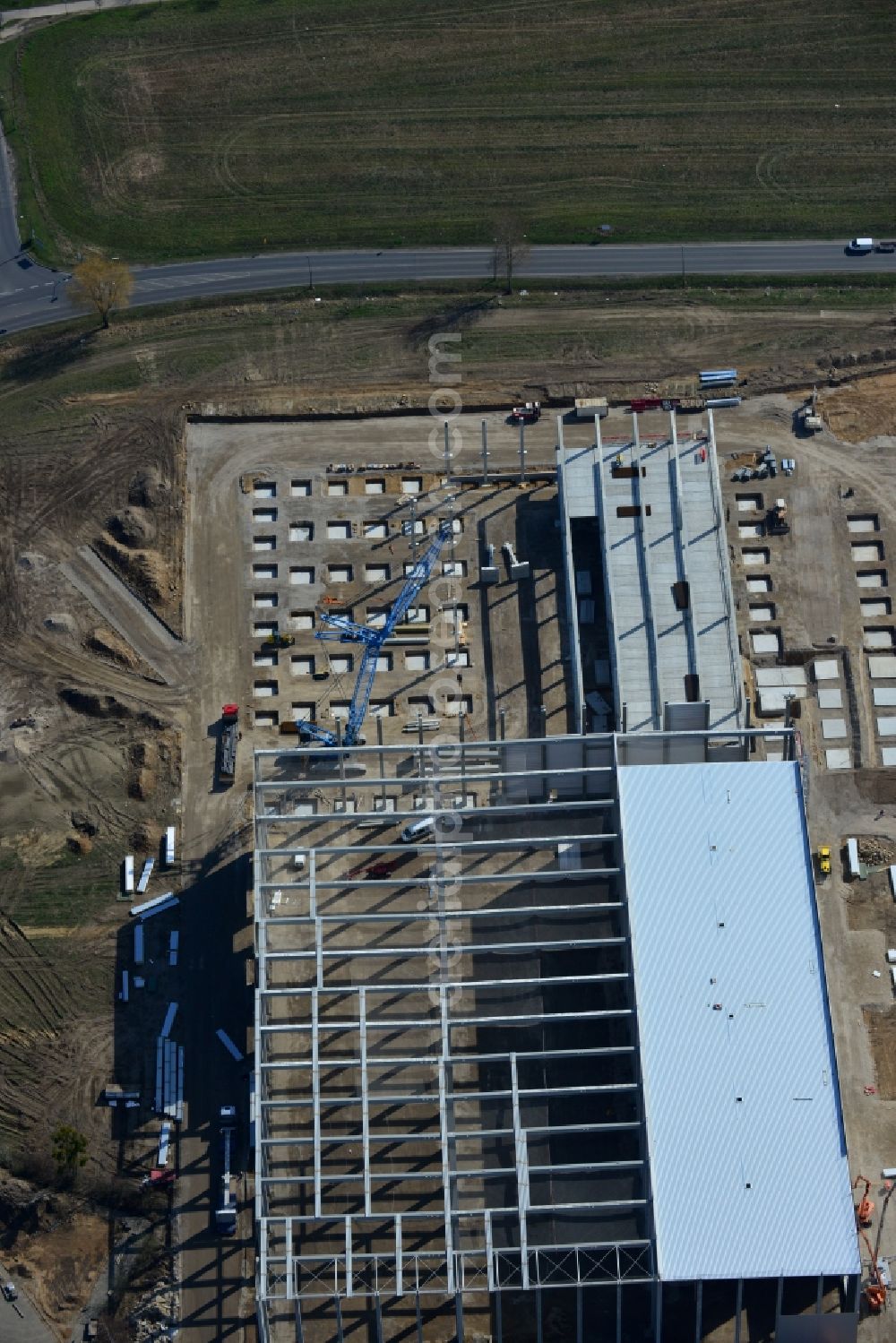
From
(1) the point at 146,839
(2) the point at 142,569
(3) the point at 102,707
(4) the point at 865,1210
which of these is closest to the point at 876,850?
(4) the point at 865,1210

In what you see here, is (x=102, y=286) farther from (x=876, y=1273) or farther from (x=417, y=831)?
(x=876, y=1273)

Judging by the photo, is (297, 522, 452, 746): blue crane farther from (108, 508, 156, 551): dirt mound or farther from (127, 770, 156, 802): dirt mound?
(108, 508, 156, 551): dirt mound

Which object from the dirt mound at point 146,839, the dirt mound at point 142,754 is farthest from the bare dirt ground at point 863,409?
the dirt mound at point 146,839

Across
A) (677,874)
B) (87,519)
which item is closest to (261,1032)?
(677,874)

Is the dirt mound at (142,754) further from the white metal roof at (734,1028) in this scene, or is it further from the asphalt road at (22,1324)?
the asphalt road at (22,1324)

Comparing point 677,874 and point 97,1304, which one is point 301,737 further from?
point 97,1304
